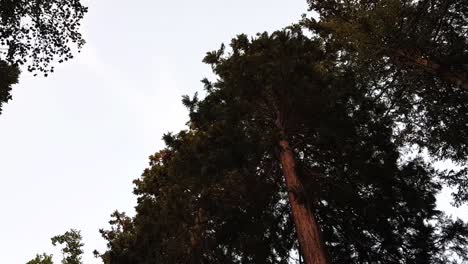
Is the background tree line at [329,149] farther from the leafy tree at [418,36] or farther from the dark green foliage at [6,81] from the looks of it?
the dark green foliage at [6,81]

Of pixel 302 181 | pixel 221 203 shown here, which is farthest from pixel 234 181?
→ pixel 302 181

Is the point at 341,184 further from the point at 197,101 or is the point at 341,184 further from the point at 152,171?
the point at 152,171

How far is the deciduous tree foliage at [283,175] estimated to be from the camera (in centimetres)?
1009

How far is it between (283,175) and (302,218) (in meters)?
1.96

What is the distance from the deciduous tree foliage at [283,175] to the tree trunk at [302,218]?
19cm

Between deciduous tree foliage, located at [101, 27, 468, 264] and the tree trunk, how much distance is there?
19cm

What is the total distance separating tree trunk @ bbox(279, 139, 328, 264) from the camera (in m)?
8.50

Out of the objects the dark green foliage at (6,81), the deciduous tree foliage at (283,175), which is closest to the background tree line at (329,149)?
the deciduous tree foliage at (283,175)

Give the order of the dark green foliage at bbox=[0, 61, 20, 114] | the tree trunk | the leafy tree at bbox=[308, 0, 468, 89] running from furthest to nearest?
the dark green foliage at bbox=[0, 61, 20, 114], the leafy tree at bbox=[308, 0, 468, 89], the tree trunk

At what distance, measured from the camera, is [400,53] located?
10789mm

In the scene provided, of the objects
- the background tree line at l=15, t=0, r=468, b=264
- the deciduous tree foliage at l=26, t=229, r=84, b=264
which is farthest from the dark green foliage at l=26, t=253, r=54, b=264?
the background tree line at l=15, t=0, r=468, b=264

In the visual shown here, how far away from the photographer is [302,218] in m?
9.16

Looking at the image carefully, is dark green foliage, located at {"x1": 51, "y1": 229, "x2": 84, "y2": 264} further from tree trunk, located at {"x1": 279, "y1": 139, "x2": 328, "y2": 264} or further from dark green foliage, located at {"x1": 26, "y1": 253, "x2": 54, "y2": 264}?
tree trunk, located at {"x1": 279, "y1": 139, "x2": 328, "y2": 264}

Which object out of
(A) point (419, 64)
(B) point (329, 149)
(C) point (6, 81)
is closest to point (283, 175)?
(B) point (329, 149)
